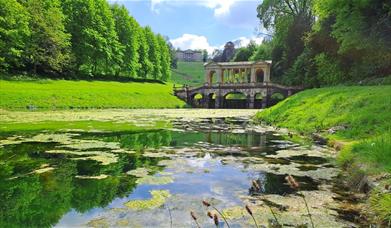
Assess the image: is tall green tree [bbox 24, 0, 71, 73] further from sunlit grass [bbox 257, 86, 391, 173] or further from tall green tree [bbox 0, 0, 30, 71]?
sunlit grass [bbox 257, 86, 391, 173]

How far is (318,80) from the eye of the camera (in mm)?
41562

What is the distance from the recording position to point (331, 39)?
3444cm

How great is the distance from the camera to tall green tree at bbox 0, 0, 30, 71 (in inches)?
1420

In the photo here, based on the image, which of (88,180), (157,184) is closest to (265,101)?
(157,184)

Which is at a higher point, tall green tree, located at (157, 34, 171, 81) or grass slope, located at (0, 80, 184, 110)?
tall green tree, located at (157, 34, 171, 81)

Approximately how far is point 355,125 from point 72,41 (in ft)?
158

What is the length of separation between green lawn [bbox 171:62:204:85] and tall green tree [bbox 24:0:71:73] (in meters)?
76.4

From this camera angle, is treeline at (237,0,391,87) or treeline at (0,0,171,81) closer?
treeline at (237,0,391,87)

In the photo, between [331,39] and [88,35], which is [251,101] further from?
[88,35]

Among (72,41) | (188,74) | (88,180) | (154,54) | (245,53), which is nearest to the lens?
(88,180)

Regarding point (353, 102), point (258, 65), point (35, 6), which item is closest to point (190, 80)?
point (258, 65)

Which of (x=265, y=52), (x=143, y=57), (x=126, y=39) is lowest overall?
(x=143, y=57)

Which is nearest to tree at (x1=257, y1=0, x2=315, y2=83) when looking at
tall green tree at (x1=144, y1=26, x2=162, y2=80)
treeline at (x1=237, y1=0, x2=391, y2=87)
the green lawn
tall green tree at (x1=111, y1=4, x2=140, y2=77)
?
treeline at (x1=237, y1=0, x2=391, y2=87)

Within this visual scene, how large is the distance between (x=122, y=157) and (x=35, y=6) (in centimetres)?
4190
